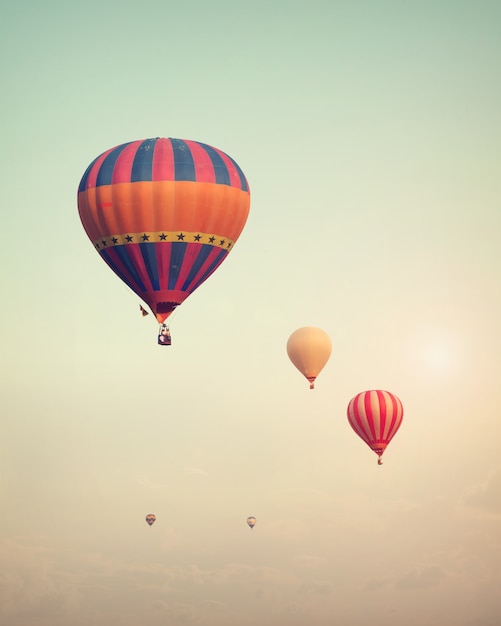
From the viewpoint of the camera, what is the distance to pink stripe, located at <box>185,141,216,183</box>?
175 ft

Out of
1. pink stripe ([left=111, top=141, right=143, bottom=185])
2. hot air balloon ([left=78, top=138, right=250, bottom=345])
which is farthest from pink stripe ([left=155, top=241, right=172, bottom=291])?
pink stripe ([left=111, top=141, right=143, bottom=185])

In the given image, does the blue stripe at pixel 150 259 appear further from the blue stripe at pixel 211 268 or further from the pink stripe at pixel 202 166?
the pink stripe at pixel 202 166

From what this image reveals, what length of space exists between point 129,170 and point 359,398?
1032 inches

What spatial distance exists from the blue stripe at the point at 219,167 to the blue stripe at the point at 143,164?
8.87ft

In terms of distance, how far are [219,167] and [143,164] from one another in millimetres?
3548

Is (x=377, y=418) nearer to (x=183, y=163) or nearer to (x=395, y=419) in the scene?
(x=395, y=419)

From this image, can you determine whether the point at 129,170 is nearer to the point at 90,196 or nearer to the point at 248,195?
the point at 90,196

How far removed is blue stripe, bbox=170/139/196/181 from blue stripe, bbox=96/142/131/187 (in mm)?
2710

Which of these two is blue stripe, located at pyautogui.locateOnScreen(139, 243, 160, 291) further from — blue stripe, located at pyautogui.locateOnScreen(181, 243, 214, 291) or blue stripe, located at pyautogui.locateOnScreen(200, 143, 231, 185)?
blue stripe, located at pyautogui.locateOnScreen(200, 143, 231, 185)

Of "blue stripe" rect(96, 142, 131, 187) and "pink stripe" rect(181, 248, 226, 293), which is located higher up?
"blue stripe" rect(96, 142, 131, 187)

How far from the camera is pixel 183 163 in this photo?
5328cm

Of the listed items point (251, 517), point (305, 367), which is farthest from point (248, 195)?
point (251, 517)

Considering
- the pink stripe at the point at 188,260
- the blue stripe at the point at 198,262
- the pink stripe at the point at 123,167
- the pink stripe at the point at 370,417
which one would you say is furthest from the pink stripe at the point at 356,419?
the pink stripe at the point at 123,167

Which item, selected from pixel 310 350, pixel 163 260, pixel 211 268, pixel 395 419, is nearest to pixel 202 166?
pixel 163 260
